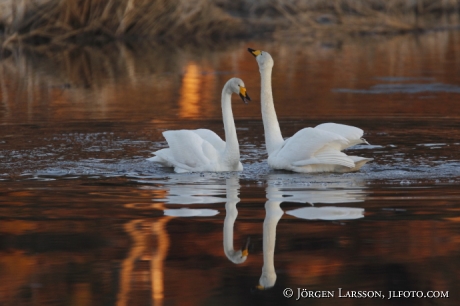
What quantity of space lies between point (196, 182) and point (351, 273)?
3178 millimetres

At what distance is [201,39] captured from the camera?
89.6ft

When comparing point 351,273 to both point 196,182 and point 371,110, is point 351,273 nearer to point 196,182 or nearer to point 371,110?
point 196,182

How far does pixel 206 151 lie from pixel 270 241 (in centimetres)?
302

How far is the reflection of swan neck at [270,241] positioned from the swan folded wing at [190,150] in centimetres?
165

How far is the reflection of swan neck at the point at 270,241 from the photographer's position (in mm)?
5125

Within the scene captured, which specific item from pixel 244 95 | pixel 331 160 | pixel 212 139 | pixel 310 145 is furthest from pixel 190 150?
pixel 331 160

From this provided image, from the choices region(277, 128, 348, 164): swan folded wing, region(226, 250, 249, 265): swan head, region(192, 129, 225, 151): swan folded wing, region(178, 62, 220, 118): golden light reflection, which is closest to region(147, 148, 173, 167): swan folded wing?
region(192, 129, 225, 151): swan folded wing

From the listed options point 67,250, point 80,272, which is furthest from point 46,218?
point 80,272

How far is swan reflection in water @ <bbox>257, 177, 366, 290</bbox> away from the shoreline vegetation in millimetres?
17048

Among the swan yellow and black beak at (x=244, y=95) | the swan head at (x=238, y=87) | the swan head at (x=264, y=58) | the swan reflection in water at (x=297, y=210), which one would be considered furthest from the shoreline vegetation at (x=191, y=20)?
the swan reflection in water at (x=297, y=210)

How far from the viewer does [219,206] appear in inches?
280

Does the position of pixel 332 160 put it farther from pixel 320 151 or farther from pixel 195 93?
pixel 195 93

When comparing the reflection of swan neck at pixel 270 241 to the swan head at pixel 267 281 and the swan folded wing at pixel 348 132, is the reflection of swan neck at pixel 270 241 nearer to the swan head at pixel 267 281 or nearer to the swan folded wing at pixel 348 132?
the swan head at pixel 267 281

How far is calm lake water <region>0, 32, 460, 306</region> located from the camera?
5.10 metres
